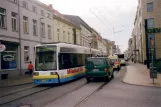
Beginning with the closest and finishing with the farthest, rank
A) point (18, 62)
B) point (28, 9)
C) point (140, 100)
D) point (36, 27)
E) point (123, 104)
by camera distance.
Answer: point (123, 104) < point (140, 100) < point (18, 62) < point (28, 9) < point (36, 27)

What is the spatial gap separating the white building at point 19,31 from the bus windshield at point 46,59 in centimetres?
774

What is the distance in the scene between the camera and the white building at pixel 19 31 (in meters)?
25.0

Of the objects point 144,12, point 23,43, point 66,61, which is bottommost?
point 66,61

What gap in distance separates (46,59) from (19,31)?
11.8 meters

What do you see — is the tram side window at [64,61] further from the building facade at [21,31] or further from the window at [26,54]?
the window at [26,54]

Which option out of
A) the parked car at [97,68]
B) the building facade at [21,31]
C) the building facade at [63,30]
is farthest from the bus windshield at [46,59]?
the building facade at [63,30]

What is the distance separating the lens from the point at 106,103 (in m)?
10.0

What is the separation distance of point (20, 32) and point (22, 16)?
2.03 m

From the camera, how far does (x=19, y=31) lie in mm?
27953

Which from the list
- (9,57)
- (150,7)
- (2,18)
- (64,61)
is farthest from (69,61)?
(150,7)

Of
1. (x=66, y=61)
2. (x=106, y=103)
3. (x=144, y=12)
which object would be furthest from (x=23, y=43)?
(x=144, y=12)

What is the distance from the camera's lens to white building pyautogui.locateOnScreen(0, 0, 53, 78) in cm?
2497

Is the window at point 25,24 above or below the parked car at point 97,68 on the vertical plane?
above

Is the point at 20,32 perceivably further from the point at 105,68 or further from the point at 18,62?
the point at 105,68
